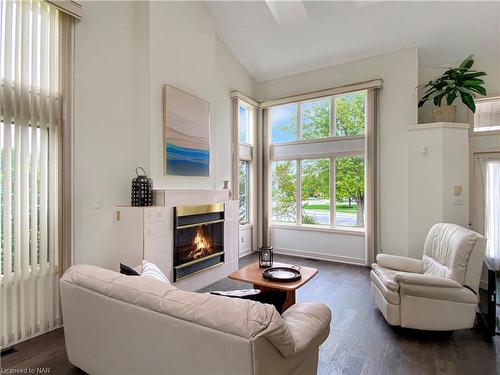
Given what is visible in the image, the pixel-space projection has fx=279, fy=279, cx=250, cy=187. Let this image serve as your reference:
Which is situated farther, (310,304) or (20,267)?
(20,267)

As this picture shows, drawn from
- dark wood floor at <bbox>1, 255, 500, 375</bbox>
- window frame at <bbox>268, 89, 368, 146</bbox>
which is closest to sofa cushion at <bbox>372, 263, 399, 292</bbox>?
dark wood floor at <bbox>1, 255, 500, 375</bbox>

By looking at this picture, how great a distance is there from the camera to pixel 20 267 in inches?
95.5

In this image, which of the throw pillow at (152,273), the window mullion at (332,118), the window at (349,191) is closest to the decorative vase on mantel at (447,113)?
the window at (349,191)

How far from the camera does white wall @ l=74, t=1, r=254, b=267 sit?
116 inches

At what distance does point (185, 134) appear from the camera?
12.5 feet

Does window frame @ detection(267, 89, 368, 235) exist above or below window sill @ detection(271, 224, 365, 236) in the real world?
above

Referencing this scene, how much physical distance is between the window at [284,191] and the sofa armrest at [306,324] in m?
4.15

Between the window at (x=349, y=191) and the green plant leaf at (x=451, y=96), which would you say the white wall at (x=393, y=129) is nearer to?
the window at (x=349, y=191)

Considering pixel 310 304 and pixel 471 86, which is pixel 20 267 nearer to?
pixel 310 304

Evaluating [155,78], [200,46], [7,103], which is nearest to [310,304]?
[7,103]

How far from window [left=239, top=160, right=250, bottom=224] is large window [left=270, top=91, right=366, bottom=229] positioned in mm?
565

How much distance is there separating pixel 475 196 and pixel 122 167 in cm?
520

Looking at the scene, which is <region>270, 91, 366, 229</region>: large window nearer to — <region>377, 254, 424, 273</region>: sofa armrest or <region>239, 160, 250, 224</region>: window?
<region>239, 160, 250, 224</region>: window

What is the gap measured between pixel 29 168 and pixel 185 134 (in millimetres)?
1807
